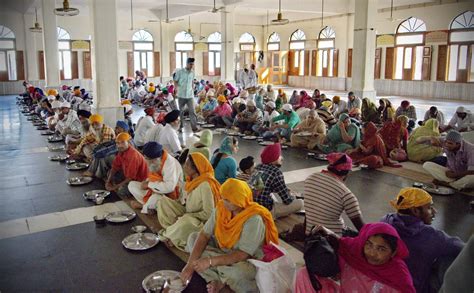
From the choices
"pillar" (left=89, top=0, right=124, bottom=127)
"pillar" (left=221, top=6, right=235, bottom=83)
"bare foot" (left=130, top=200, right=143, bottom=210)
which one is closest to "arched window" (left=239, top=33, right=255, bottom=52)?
"pillar" (left=221, top=6, right=235, bottom=83)

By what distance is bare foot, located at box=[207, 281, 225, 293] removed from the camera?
108 inches

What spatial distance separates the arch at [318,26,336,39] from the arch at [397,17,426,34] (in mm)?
3965

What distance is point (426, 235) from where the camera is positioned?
8.00ft

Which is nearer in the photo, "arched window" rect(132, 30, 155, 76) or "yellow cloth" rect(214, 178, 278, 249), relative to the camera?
"yellow cloth" rect(214, 178, 278, 249)

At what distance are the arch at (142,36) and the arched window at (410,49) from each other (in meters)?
12.6

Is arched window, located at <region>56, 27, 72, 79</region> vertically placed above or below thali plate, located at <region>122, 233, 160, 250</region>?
above

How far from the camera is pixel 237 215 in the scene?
8.96 ft

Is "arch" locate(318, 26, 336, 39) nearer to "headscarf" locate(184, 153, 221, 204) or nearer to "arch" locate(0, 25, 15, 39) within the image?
"arch" locate(0, 25, 15, 39)

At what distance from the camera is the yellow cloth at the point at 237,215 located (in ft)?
8.86

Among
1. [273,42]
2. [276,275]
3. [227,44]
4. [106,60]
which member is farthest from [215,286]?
[273,42]

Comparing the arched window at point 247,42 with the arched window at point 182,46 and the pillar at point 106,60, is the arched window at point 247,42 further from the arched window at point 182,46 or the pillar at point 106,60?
the pillar at point 106,60

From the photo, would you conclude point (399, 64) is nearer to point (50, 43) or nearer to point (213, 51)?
point (213, 51)

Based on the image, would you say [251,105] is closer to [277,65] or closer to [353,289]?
[353,289]

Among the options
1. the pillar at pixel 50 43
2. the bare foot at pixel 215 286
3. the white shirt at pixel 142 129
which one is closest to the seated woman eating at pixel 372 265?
the bare foot at pixel 215 286
